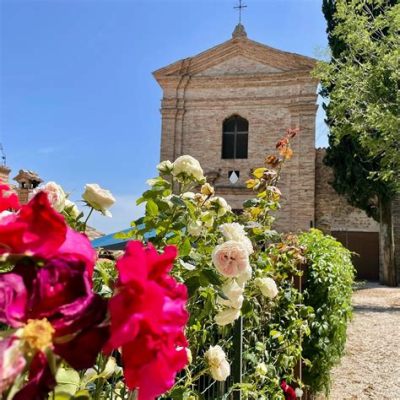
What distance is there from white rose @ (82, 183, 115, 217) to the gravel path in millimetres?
5005

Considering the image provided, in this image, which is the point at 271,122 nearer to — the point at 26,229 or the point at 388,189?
the point at 388,189

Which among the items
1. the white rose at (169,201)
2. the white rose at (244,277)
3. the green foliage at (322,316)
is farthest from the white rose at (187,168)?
the green foliage at (322,316)

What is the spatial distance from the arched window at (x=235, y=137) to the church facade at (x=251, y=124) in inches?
1.6

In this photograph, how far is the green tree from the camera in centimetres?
1322

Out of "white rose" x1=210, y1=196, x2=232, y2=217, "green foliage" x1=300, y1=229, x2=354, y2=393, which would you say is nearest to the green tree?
"green foliage" x1=300, y1=229, x2=354, y2=393

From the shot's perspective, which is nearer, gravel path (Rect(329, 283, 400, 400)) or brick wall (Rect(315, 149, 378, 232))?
gravel path (Rect(329, 283, 400, 400))

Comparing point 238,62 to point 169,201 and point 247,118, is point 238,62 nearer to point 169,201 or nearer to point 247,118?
Result: point 247,118

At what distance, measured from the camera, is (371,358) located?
7117 mm

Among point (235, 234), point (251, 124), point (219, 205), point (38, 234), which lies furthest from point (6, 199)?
point (251, 124)

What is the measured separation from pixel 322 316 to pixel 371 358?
2.92 meters

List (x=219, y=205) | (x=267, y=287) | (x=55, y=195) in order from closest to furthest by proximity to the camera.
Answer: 1. (x=55, y=195)
2. (x=219, y=205)
3. (x=267, y=287)

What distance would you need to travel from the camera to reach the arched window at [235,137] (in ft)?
59.6

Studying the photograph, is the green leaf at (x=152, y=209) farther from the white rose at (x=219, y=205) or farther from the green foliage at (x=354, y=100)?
the green foliage at (x=354, y=100)

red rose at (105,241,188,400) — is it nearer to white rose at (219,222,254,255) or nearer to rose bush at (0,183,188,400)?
rose bush at (0,183,188,400)
